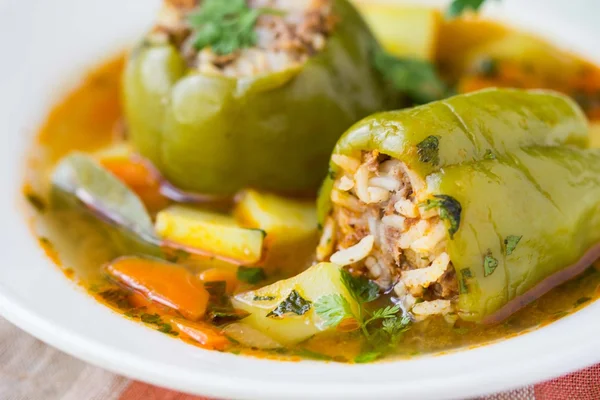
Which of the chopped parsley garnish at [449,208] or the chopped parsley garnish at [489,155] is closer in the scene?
the chopped parsley garnish at [449,208]

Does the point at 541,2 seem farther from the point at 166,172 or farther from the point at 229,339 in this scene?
the point at 229,339

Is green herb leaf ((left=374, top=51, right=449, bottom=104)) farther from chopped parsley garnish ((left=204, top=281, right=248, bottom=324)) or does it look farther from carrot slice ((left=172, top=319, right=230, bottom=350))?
carrot slice ((left=172, top=319, right=230, bottom=350))

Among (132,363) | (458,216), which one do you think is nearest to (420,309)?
(458,216)

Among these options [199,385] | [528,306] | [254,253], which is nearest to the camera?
[199,385]

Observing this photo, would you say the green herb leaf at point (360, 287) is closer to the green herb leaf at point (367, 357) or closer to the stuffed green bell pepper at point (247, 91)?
the green herb leaf at point (367, 357)

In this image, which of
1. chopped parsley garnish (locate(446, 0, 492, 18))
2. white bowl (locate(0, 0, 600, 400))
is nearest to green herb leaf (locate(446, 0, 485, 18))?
chopped parsley garnish (locate(446, 0, 492, 18))

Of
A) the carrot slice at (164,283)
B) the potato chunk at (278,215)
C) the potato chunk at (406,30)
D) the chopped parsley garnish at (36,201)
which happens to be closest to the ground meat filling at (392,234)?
the potato chunk at (278,215)
